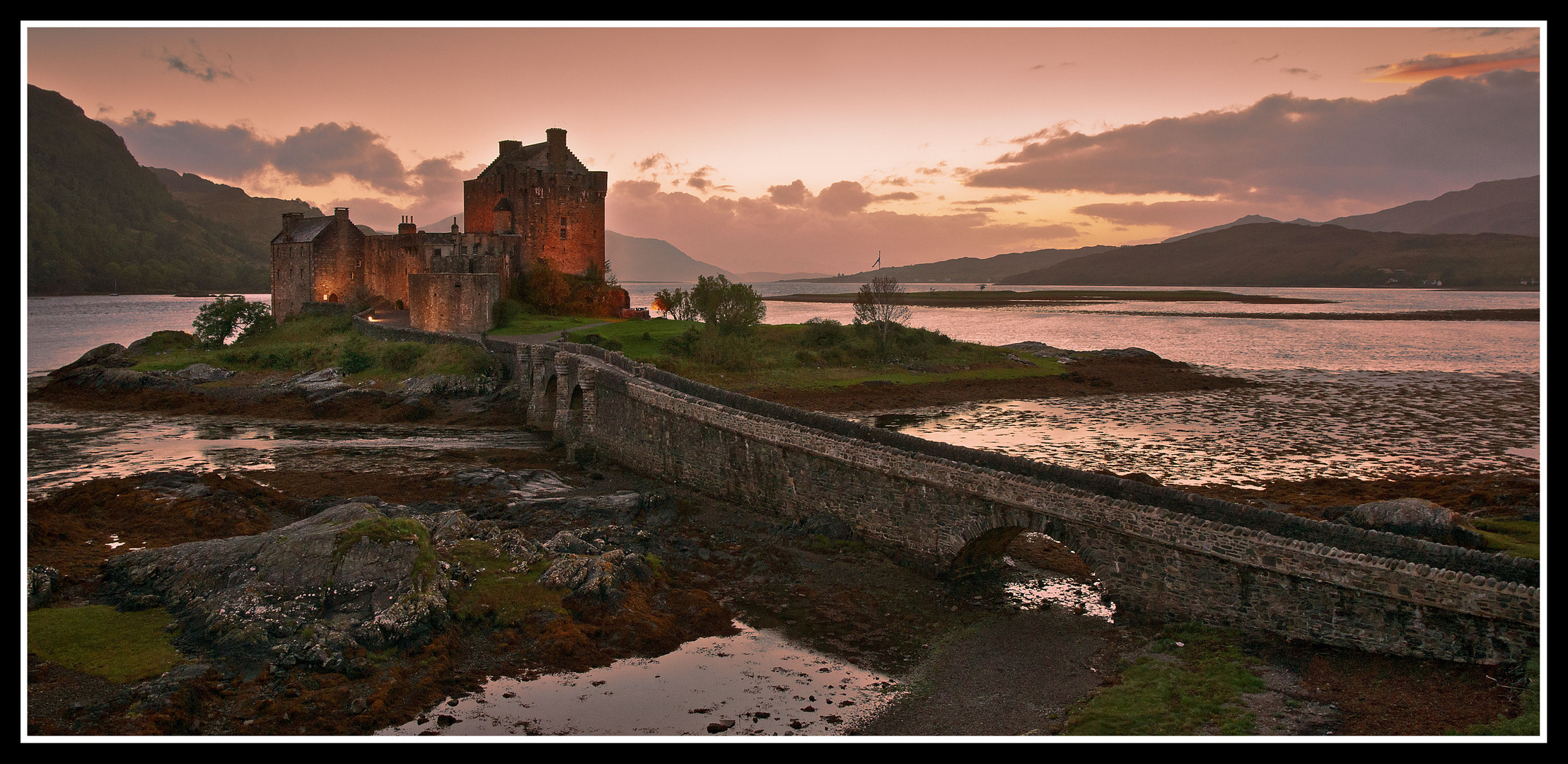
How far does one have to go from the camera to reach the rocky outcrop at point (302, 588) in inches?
497

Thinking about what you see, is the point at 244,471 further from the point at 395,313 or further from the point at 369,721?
the point at 395,313

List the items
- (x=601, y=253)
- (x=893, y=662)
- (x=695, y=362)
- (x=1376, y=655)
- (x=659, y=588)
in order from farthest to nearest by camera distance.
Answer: (x=601, y=253), (x=695, y=362), (x=659, y=588), (x=893, y=662), (x=1376, y=655)

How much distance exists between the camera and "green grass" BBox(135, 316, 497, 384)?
39.8 metres

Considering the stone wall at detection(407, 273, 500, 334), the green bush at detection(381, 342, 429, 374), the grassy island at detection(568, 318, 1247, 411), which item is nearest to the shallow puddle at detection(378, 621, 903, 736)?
the grassy island at detection(568, 318, 1247, 411)

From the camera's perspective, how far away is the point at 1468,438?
31.9 m

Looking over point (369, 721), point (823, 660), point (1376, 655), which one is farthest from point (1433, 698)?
point (369, 721)

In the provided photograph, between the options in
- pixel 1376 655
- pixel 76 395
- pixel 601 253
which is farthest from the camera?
pixel 601 253

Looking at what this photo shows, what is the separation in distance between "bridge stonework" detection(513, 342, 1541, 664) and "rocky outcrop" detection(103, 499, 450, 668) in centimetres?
820

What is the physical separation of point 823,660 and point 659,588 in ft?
12.8

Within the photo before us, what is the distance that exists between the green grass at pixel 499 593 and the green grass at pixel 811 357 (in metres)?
24.9

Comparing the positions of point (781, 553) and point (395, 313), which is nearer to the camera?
point (781, 553)

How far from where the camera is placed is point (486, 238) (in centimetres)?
5153

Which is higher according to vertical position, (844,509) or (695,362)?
(695,362)

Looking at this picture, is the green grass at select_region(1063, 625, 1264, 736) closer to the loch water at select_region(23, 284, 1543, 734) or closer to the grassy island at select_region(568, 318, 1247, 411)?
the loch water at select_region(23, 284, 1543, 734)
